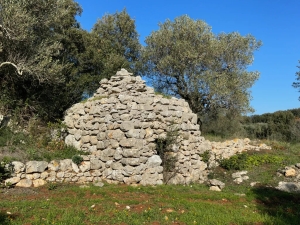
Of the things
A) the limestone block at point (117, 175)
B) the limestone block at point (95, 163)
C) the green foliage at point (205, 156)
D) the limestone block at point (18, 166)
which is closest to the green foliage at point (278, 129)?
the green foliage at point (205, 156)

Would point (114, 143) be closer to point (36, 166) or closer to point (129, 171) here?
point (129, 171)

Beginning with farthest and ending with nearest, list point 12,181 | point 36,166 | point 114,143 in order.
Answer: point 114,143 < point 36,166 < point 12,181

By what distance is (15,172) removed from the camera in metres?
9.39

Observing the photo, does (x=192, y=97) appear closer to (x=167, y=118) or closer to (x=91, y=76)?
(x=91, y=76)

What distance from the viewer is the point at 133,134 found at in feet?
35.0

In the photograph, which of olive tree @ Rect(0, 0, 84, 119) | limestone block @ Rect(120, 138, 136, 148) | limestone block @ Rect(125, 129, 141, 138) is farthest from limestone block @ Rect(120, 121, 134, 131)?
olive tree @ Rect(0, 0, 84, 119)

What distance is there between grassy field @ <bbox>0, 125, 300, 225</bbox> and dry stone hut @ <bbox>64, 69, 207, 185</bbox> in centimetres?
117

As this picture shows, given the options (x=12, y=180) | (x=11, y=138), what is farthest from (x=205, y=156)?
(x=11, y=138)

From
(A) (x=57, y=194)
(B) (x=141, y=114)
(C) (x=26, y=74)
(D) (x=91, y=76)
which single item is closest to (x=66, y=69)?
(D) (x=91, y=76)

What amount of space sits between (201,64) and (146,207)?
54.9ft

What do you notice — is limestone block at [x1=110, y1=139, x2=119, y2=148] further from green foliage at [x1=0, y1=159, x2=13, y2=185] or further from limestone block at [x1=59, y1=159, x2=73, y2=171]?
green foliage at [x1=0, y1=159, x2=13, y2=185]

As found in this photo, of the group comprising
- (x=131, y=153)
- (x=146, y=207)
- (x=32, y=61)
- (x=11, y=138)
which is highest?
(x=32, y=61)

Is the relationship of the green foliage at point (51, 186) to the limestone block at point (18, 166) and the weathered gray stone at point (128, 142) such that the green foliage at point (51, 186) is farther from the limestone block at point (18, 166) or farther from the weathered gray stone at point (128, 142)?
the weathered gray stone at point (128, 142)

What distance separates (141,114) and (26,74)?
6.88 metres
